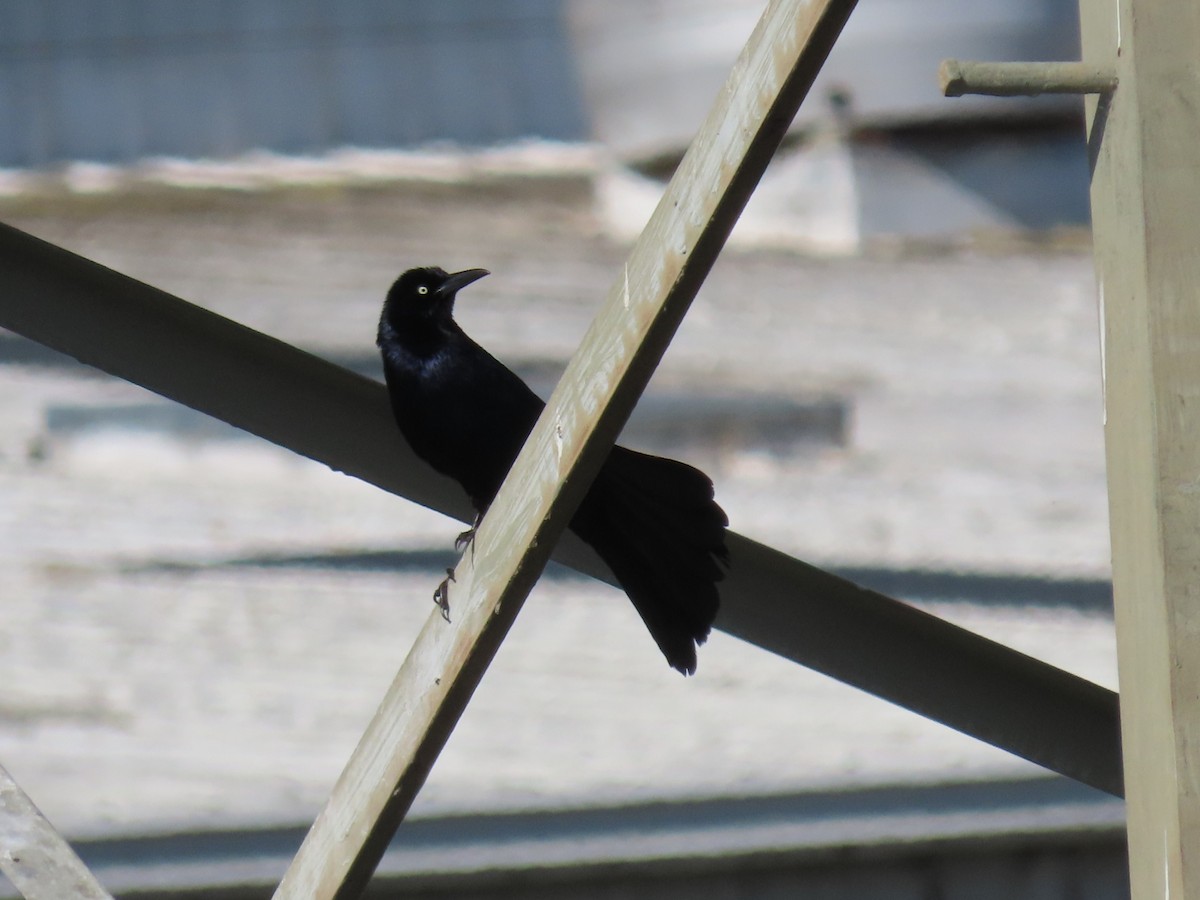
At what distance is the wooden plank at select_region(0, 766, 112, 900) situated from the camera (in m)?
2.02

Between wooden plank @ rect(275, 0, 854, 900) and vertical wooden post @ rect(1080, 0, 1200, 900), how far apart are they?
10.2 inches

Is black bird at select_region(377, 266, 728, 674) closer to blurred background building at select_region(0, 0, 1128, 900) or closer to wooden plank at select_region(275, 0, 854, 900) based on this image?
wooden plank at select_region(275, 0, 854, 900)

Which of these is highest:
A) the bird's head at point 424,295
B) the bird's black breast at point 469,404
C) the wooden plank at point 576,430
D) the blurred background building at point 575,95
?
the blurred background building at point 575,95

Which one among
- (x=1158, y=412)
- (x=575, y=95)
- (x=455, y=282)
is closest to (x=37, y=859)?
(x=1158, y=412)

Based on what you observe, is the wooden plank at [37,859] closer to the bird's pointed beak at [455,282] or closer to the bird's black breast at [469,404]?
the bird's black breast at [469,404]

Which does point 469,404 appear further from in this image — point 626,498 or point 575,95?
point 575,95

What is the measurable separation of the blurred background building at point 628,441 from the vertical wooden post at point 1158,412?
2.31m

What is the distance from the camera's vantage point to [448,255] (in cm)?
870

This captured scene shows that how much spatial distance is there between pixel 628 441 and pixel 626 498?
4.93 m

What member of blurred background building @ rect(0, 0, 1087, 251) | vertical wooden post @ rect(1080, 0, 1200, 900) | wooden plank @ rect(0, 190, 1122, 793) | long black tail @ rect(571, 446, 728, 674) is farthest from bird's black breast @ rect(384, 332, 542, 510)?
blurred background building @ rect(0, 0, 1087, 251)

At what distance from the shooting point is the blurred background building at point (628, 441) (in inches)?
152

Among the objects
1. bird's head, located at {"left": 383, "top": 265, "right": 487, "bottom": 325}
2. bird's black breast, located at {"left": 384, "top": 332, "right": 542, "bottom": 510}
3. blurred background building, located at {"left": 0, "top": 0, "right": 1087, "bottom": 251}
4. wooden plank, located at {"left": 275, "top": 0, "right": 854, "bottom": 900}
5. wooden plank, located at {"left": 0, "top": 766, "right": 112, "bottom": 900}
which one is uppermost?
blurred background building, located at {"left": 0, "top": 0, "right": 1087, "bottom": 251}

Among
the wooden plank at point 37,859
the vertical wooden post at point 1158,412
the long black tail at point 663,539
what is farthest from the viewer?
the long black tail at point 663,539

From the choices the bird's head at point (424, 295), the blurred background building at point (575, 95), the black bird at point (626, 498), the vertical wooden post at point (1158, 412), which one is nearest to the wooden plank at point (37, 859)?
the black bird at point (626, 498)
